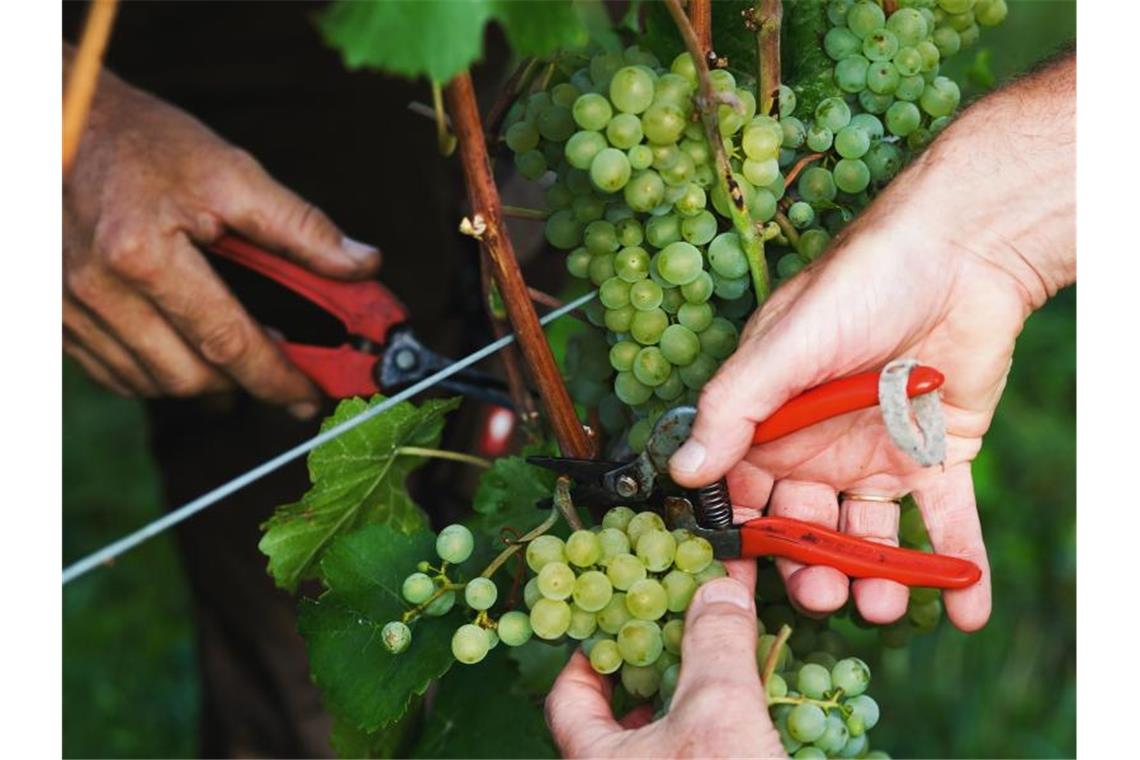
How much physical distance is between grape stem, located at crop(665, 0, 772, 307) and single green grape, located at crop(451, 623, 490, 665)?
0.41m

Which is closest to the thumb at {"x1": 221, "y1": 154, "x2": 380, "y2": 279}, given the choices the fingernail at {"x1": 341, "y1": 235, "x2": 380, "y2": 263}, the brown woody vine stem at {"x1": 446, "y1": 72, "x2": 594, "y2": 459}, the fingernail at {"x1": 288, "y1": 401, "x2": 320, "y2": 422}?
the fingernail at {"x1": 341, "y1": 235, "x2": 380, "y2": 263}

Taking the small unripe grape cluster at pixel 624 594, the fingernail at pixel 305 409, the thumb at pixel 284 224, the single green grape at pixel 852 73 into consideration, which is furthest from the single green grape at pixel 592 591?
the fingernail at pixel 305 409

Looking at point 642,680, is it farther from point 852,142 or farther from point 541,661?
point 541,661

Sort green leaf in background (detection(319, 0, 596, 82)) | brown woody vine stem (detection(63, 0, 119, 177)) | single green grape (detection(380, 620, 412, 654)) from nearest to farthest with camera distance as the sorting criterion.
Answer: brown woody vine stem (detection(63, 0, 119, 177)), green leaf in background (detection(319, 0, 596, 82)), single green grape (detection(380, 620, 412, 654))

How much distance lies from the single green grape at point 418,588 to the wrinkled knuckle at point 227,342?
0.60 meters

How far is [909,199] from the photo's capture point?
47.5 inches

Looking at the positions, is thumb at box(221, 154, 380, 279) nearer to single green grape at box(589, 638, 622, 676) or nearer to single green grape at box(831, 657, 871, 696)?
single green grape at box(589, 638, 622, 676)

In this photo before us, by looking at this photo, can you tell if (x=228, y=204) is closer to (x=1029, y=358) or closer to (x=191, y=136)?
(x=191, y=136)

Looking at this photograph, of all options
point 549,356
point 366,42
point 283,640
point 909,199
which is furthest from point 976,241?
point 283,640

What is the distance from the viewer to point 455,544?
1168mm

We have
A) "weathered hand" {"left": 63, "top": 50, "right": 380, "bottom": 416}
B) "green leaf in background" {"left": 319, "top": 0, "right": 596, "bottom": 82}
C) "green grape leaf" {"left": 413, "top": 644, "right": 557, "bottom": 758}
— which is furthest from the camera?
"weathered hand" {"left": 63, "top": 50, "right": 380, "bottom": 416}

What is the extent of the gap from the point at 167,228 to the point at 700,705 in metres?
0.96

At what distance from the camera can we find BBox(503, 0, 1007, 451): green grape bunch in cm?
109

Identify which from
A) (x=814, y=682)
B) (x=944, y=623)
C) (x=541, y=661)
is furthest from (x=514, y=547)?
(x=944, y=623)
